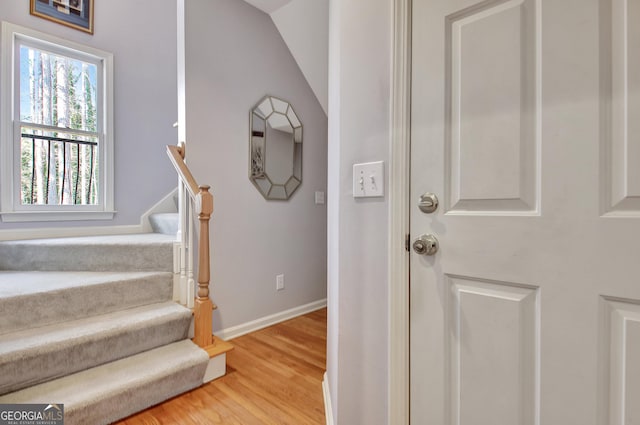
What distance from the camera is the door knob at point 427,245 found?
36.2 inches

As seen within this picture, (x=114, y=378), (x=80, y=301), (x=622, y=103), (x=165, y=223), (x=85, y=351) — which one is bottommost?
(x=114, y=378)

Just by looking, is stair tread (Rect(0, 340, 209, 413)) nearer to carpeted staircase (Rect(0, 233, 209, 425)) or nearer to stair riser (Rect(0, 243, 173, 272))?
carpeted staircase (Rect(0, 233, 209, 425))

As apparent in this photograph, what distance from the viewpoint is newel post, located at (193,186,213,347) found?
1806 millimetres

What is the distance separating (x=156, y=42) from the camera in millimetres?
3148

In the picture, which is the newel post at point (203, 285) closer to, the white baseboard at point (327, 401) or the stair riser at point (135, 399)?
the stair riser at point (135, 399)

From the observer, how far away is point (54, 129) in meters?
2.64

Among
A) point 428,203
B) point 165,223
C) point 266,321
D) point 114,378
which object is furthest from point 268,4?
point 114,378

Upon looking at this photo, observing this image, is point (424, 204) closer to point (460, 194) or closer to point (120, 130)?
point (460, 194)

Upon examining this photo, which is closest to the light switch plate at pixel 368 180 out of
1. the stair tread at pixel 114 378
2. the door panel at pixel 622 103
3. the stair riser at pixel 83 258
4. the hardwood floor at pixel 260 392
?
the door panel at pixel 622 103

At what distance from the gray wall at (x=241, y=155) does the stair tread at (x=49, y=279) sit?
1.79ft

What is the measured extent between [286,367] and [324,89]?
235 cm

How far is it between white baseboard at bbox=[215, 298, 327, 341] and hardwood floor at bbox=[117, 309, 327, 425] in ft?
0.25

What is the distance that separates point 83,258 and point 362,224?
2.09 metres

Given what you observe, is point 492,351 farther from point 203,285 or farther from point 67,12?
point 67,12
